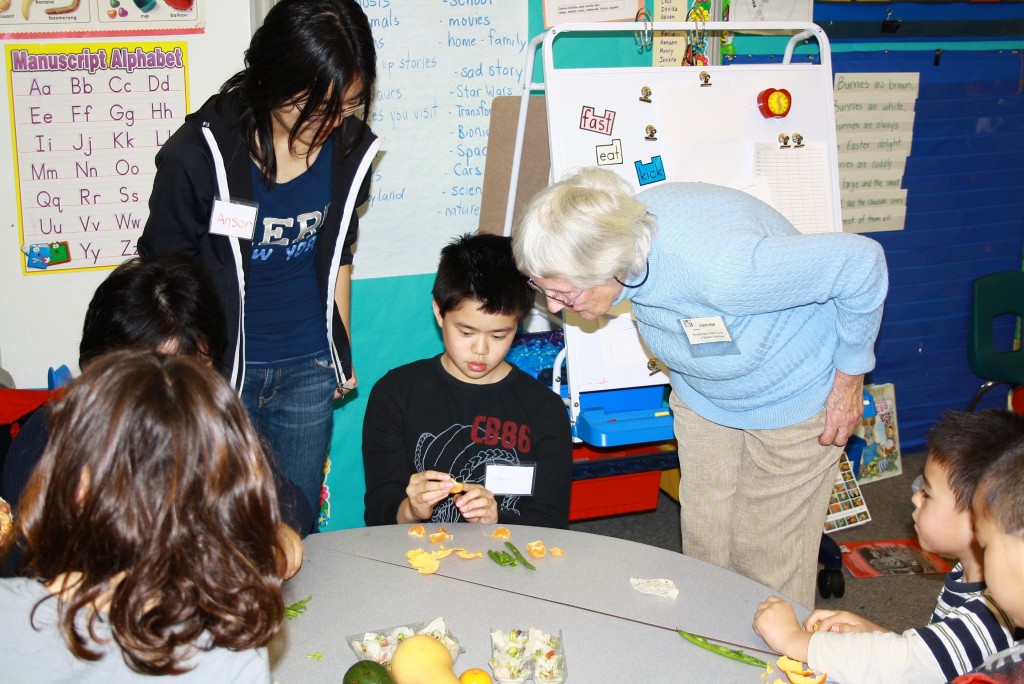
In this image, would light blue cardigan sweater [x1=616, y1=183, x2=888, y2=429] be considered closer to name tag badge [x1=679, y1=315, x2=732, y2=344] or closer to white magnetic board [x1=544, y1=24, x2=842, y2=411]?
name tag badge [x1=679, y1=315, x2=732, y2=344]

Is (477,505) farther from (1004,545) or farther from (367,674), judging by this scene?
(1004,545)

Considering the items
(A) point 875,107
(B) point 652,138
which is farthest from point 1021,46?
(B) point 652,138

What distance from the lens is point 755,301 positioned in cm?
190

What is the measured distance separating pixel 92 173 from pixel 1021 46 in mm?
4009

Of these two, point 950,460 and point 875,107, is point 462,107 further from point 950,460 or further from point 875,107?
point 950,460

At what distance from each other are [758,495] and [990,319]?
2.61m

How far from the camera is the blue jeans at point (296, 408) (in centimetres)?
236

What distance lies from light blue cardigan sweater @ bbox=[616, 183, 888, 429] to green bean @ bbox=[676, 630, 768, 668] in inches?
28.6

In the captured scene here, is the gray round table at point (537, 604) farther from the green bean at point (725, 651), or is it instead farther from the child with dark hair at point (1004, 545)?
the child with dark hair at point (1004, 545)

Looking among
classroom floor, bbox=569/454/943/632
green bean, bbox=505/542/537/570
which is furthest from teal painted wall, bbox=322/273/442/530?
green bean, bbox=505/542/537/570

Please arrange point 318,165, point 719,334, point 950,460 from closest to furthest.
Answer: point 950,460 < point 719,334 < point 318,165

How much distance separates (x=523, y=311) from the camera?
2268mm

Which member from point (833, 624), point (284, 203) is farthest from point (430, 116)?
point (833, 624)

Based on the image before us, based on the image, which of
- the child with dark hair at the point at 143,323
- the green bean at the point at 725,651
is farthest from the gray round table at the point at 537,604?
the child with dark hair at the point at 143,323
